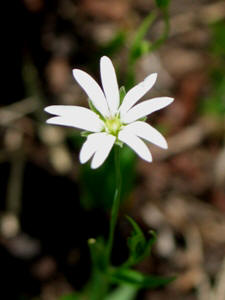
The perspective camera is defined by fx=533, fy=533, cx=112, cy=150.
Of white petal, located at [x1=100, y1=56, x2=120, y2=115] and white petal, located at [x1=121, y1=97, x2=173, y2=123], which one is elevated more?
white petal, located at [x1=100, y1=56, x2=120, y2=115]

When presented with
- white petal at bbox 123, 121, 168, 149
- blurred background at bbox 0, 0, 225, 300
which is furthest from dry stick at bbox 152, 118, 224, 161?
white petal at bbox 123, 121, 168, 149

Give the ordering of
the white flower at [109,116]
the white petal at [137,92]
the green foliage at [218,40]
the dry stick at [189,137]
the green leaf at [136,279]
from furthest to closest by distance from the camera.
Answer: the green foliage at [218,40]
the dry stick at [189,137]
the green leaf at [136,279]
the white petal at [137,92]
the white flower at [109,116]

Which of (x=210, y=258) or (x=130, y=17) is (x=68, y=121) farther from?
(x=130, y=17)

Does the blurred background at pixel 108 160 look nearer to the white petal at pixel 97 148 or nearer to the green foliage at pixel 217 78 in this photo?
the green foliage at pixel 217 78

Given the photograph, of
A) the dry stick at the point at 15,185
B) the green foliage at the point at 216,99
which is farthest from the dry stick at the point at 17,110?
the green foliage at the point at 216,99

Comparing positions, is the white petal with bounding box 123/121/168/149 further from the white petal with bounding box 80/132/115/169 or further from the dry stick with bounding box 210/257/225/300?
the dry stick with bounding box 210/257/225/300

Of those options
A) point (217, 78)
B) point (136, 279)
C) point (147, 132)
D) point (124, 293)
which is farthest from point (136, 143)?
point (217, 78)

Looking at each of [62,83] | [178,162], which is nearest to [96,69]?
[62,83]

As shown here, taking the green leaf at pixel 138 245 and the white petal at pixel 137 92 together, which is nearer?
the white petal at pixel 137 92
